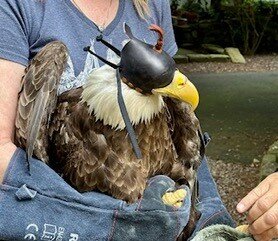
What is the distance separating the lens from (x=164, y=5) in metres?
2.20

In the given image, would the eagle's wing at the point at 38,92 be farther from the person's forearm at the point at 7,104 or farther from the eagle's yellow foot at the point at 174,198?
the eagle's yellow foot at the point at 174,198

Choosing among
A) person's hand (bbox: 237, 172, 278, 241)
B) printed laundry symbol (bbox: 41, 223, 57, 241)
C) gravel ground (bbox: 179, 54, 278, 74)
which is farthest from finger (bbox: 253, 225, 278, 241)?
gravel ground (bbox: 179, 54, 278, 74)

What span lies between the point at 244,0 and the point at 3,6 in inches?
584

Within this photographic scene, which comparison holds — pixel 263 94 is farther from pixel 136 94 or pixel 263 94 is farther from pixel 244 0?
pixel 136 94

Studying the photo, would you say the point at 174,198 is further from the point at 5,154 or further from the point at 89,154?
the point at 5,154

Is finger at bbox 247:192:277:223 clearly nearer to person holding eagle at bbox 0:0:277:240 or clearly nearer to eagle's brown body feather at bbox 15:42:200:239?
person holding eagle at bbox 0:0:277:240

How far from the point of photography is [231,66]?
13.5 m

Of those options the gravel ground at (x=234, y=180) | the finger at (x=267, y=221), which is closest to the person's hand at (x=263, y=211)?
the finger at (x=267, y=221)

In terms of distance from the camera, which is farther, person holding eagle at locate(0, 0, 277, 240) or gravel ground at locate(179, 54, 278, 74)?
gravel ground at locate(179, 54, 278, 74)

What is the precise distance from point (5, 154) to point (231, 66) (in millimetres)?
12135

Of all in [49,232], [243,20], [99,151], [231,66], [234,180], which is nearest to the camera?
[49,232]

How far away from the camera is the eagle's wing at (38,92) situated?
1.78 meters

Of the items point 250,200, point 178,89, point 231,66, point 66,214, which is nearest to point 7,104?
point 66,214

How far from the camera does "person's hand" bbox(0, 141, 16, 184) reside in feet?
5.63
